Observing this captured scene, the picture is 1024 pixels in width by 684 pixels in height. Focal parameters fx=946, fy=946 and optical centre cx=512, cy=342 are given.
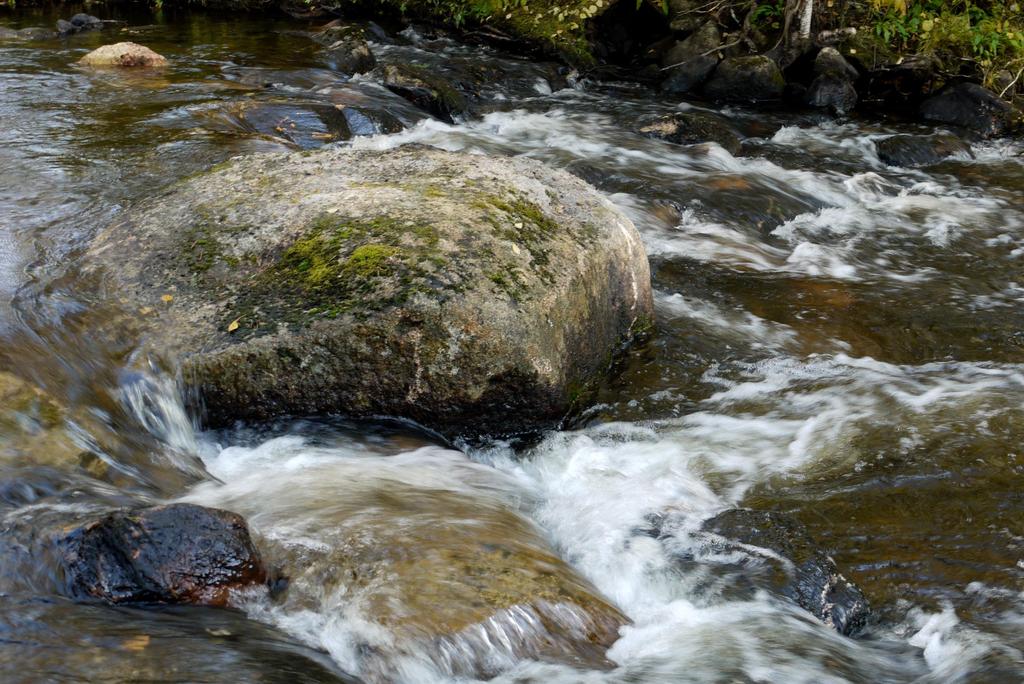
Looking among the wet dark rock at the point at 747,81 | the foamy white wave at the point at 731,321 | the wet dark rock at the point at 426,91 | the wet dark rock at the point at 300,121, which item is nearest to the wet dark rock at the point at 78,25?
the wet dark rock at the point at 426,91

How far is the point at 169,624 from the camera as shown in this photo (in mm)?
2805

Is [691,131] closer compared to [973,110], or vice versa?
[691,131]

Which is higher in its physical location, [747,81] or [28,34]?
[28,34]

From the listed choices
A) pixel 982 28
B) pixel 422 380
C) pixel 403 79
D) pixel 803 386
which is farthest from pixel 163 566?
pixel 982 28

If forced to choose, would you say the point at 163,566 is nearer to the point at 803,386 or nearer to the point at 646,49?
the point at 803,386

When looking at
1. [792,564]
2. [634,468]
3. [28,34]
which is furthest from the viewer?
[28,34]

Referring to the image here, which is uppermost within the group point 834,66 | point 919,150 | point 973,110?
point 834,66

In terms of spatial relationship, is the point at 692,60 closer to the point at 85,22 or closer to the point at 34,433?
the point at 85,22

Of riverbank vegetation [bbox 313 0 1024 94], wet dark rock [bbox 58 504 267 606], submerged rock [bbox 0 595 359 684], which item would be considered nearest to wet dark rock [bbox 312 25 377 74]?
riverbank vegetation [bbox 313 0 1024 94]

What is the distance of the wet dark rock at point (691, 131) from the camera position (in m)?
9.78

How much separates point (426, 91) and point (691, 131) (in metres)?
2.85

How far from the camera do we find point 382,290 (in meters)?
4.32

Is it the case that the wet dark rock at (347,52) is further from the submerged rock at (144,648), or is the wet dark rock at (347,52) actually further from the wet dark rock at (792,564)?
the submerged rock at (144,648)

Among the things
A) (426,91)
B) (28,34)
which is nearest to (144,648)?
(426,91)
